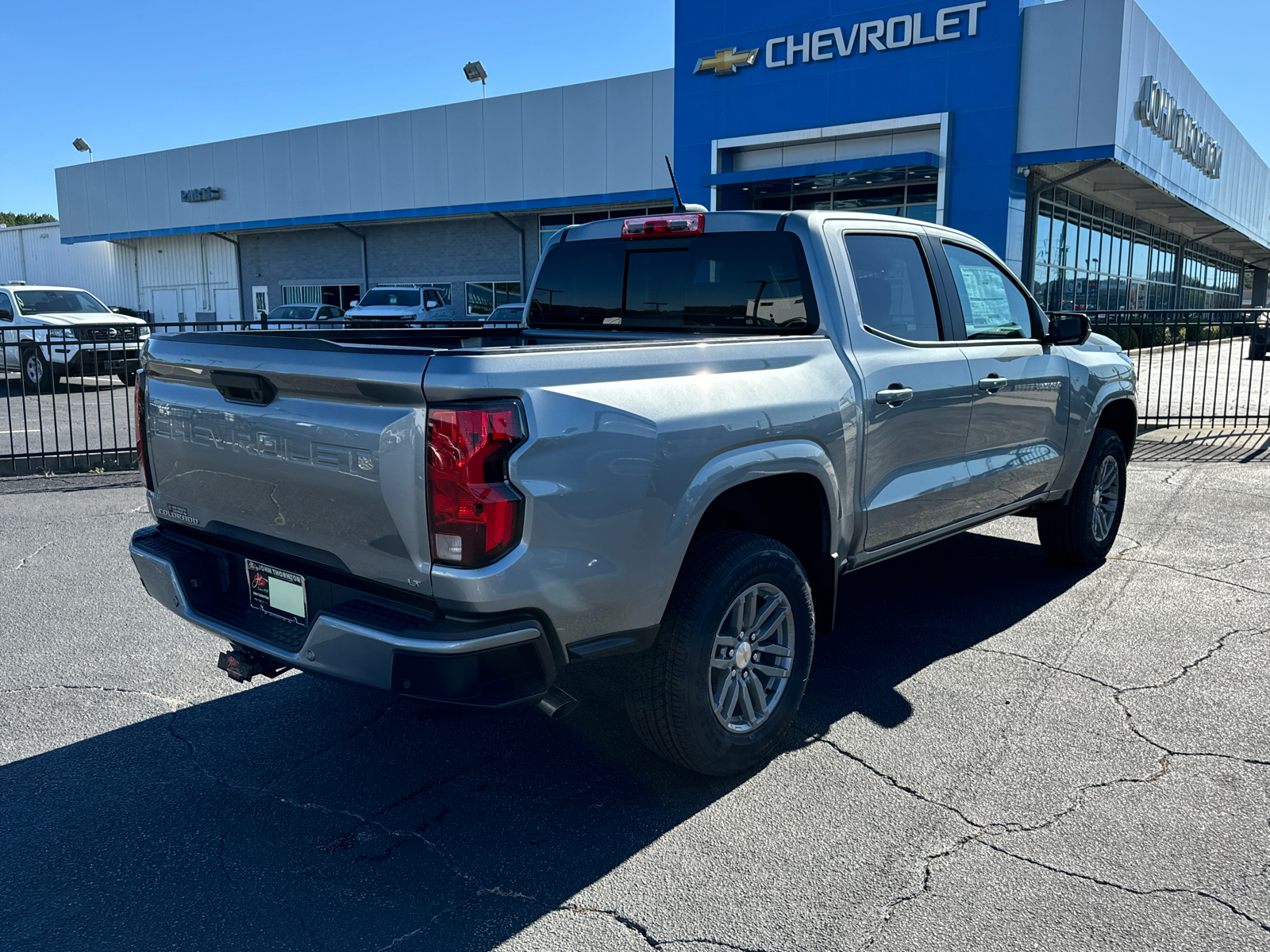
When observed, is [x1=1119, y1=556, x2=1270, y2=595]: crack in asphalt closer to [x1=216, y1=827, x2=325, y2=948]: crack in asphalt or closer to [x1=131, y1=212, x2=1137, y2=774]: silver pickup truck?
[x1=131, y1=212, x2=1137, y2=774]: silver pickup truck

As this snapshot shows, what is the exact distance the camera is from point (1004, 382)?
4.86m

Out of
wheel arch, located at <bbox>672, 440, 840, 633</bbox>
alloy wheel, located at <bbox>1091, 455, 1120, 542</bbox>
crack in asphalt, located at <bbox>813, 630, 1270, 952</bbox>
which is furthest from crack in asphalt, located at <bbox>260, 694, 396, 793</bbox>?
alloy wheel, located at <bbox>1091, 455, 1120, 542</bbox>

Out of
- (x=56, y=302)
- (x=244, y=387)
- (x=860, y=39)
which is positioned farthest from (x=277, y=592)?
(x=860, y=39)

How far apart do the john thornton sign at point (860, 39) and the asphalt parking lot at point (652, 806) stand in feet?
56.8

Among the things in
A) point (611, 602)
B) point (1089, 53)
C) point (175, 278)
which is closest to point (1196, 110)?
point (1089, 53)

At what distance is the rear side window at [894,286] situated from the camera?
421 centimetres

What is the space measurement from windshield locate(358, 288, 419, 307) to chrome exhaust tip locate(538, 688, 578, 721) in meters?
24.3

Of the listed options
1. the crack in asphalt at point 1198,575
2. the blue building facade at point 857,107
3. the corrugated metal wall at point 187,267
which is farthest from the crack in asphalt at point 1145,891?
the corrugated metal wall at point 187,267

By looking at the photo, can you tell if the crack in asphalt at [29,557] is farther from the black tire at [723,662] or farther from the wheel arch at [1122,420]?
the wheel arch at [1122,420]

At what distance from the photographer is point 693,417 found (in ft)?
10.3

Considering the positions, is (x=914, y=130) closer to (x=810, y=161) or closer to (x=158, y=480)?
(x=810, y=161)

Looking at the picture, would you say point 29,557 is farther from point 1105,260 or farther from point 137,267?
point 137,267

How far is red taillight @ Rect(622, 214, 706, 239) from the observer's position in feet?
14.0

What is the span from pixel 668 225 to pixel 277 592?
7.37 feet
